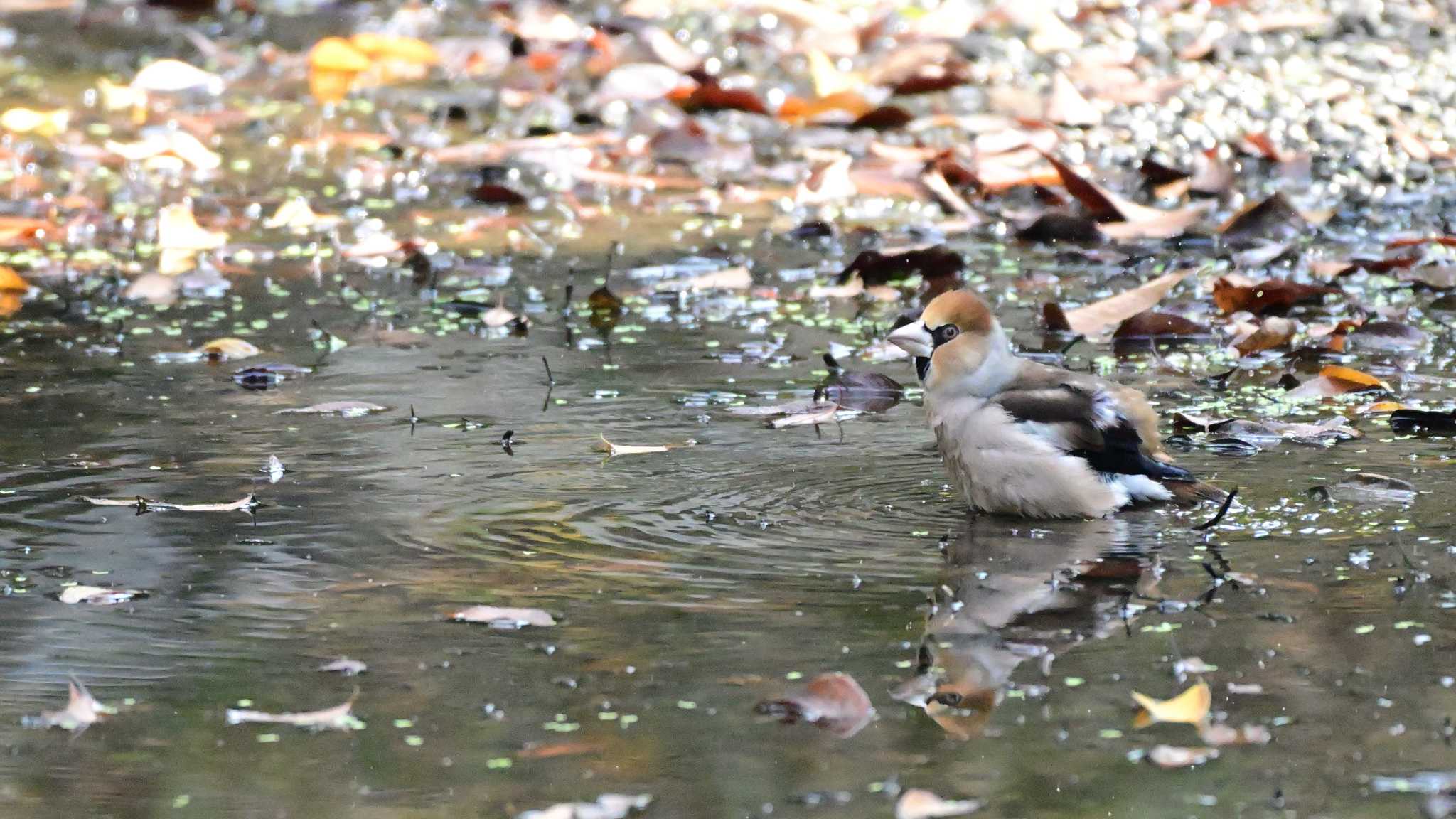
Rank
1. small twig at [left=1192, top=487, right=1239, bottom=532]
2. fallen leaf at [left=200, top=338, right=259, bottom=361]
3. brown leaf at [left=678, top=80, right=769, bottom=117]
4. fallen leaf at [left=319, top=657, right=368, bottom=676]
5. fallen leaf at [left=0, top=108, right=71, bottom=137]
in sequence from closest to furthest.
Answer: fallen leaf at [left=319, top=657, right=368, bottom=676]
small twig at [left=1192, top=487, right=1239, bottom=532]
fallen leaf at [left=200, top=338, right=259, bottom=361]
fallen leaf at [left=0, top=108, right=71, bottom=137]
brown leaf at [left=678, top=80, right=769, bottom=117]

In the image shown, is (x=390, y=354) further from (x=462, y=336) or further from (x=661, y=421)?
(x=661, y=421)

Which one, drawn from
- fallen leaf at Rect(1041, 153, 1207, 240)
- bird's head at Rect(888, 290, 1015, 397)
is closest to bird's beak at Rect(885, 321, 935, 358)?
bird's head at Rect(888, 290, 1015, 397)

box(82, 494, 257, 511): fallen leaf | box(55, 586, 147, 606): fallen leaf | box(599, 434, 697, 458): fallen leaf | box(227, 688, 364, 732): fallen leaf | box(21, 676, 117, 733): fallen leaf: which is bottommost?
box(599, 434, 697, 458): fallen leaf

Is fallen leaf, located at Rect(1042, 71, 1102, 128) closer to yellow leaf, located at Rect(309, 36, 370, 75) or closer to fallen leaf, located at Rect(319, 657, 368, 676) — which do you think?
yellow leaf, located at Rect(309, 36, 370, 75)

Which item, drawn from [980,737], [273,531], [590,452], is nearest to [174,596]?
[273,531]

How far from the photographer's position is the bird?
478cm

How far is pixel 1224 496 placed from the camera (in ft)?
15.6

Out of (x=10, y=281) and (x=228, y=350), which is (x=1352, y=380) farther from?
(x=10, y=281)

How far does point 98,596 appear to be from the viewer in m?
4.23

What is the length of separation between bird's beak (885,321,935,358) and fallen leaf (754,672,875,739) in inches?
67.6

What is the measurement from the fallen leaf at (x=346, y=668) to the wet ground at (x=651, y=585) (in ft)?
0.07

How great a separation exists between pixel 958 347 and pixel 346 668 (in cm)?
187

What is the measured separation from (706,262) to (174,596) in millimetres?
3540

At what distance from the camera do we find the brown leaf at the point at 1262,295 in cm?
667
